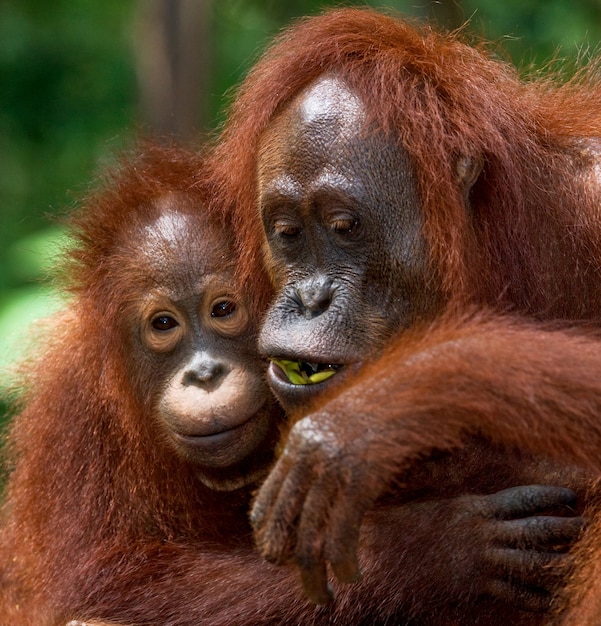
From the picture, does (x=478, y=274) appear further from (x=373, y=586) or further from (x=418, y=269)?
(x=373, y=586)

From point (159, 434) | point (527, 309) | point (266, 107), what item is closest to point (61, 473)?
point (159, 434)

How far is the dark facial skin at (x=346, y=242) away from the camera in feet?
9.88

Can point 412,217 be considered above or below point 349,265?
above

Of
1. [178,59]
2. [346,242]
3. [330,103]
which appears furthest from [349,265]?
[178,59]

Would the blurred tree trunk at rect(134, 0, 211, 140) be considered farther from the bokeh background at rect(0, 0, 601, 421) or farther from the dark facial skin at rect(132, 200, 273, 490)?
the dark facial skin at rect(132, 200, 273, 490)

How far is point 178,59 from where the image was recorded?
289 inches

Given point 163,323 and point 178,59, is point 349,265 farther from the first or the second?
point 178,59

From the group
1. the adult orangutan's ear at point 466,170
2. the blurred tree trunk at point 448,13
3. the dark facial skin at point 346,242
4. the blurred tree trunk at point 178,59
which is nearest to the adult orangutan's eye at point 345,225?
the dark facial skin at point 346,242

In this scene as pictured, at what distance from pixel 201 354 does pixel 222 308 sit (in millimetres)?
182

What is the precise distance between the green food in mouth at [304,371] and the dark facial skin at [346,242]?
3 centimetres

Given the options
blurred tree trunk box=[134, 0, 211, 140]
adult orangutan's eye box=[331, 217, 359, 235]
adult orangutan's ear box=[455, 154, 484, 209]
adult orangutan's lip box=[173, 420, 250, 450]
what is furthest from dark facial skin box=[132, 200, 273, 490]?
blurred tree trunk box=[134, 0, 211, 140]

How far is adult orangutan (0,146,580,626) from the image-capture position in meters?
3.21

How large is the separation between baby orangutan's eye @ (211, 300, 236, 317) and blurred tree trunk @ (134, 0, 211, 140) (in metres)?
3.76

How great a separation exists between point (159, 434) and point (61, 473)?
17.3 inches
